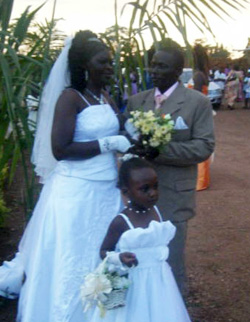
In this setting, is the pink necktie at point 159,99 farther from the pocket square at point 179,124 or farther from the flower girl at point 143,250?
the flower girl at point 143,250

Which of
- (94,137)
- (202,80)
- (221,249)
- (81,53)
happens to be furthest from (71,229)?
(202,80)

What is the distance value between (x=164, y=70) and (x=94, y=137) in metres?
0.63

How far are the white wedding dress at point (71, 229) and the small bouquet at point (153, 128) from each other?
0.28 m

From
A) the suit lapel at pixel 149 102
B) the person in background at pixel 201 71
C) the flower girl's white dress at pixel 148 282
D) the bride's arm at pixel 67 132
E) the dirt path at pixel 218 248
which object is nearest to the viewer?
the flower girl's white dress at pixel 148 282

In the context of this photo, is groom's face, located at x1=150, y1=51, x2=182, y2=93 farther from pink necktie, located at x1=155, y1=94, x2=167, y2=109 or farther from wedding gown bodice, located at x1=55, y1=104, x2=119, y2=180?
wedding gown bodice, located at x1=55, y1=104, x2=119, y2=180

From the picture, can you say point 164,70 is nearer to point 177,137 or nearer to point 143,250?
point 177,137

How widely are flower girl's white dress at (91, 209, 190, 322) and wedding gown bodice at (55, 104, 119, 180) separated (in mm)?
536

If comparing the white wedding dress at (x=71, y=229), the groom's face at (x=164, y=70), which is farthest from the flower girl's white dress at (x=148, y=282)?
the groom's face at (x=164, y=70)

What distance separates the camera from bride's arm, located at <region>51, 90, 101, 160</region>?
385 cm

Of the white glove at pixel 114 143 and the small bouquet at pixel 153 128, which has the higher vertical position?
the small bouquet at pixel 153 128

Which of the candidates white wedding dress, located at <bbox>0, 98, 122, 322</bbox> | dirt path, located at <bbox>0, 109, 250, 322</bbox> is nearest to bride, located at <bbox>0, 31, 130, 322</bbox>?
white wedding dress, located at <bbox>0, 98, 122, 322</bbox>

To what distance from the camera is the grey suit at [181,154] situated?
161 inches

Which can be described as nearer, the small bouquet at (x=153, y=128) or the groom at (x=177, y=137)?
the small bouquet at (x=153, y=128)

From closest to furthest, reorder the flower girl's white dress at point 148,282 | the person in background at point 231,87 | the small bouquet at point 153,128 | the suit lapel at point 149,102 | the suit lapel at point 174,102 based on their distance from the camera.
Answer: the flower girl's white dress at point 148,282
the small bouquet at point 153,128
the suit lapel at point 174,102
the suit lapel at point 149,102
the person in background at point 231,87
